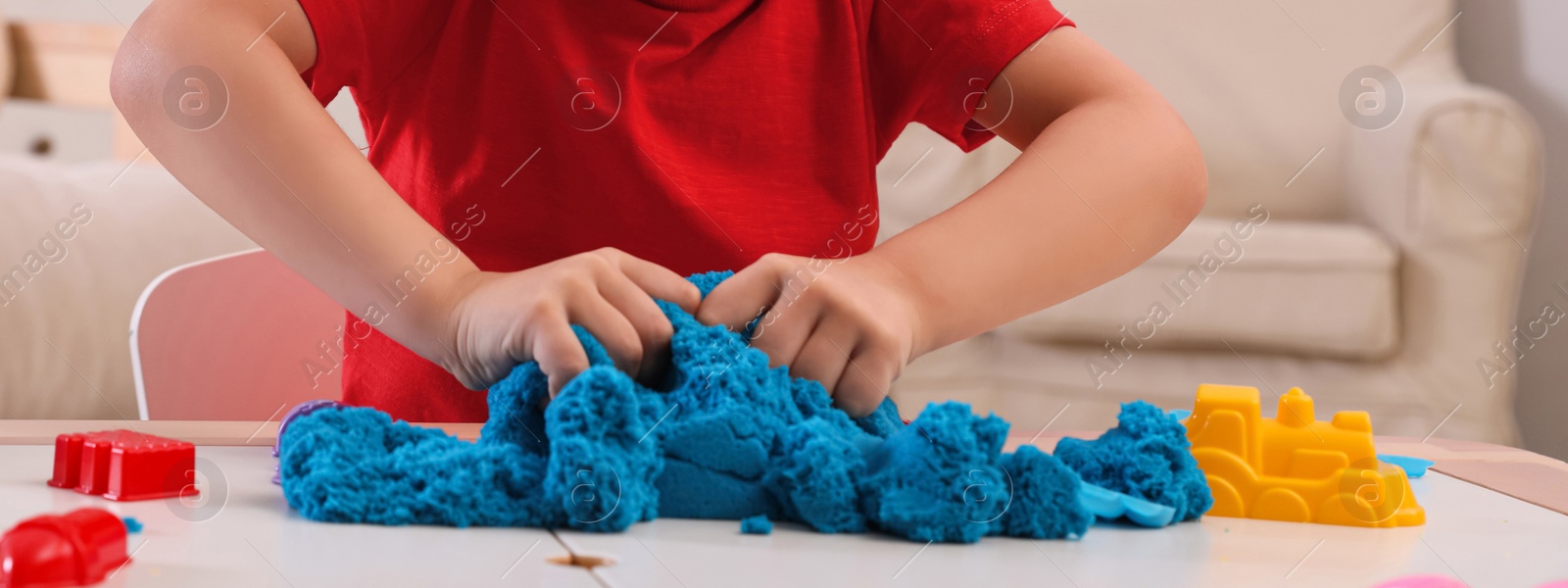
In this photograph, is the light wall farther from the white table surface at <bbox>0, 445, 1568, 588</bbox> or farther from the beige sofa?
the white table surface at <bbox>0, 445, 1568, 588</bbox>

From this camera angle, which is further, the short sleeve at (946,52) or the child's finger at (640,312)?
the short sleeve at (946,52)

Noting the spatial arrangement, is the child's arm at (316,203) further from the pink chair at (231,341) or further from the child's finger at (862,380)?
the pink chair at (231,341)

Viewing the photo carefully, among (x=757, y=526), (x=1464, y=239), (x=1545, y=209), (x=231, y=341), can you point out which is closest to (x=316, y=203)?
(x=757, y=526)

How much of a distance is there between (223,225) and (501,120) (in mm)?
766

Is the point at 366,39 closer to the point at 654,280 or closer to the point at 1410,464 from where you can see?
the point at 654,280

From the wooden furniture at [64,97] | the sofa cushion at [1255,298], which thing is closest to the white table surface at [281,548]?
the sofa cushion at [1255,298]

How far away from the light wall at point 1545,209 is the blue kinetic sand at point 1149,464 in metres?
1.66

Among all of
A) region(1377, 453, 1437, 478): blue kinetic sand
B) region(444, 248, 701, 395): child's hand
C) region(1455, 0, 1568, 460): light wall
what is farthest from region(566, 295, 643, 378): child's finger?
region(1455, 0, 1568, 460): light wall

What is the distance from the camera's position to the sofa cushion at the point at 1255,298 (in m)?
1.58

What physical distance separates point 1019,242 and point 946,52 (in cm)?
17

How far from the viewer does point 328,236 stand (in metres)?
0.45

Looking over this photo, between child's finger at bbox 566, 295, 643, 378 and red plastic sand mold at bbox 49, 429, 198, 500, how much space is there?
14cm

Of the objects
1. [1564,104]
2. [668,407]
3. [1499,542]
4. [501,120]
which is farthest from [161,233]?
[1564,104]

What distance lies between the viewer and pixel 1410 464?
1.80ft
